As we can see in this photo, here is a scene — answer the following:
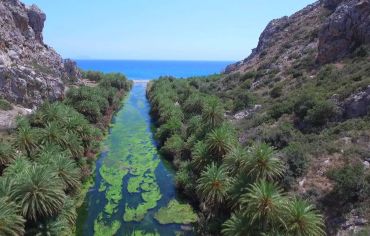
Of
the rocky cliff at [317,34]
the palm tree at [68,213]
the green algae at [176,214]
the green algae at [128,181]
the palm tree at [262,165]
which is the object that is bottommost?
the green algae at [128,181]

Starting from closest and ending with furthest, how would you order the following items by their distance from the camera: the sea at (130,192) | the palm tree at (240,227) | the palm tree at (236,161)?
the palm tree at (240,227) → the palm tree at (236,161) → the sea at (130,192)

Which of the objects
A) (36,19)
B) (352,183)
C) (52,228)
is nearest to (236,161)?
(352,183)

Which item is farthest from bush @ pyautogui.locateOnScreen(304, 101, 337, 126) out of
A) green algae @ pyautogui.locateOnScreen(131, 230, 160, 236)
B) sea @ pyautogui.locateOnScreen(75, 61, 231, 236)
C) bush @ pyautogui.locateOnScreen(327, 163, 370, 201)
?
green algae @ pyautogui.locateOnScreen(131, 230, 160, 236)

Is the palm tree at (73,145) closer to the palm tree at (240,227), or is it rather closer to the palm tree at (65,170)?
the palm tree at (65,170)

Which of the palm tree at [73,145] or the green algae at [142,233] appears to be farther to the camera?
the palm tree at [73,145]

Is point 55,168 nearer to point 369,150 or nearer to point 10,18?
point 369,150

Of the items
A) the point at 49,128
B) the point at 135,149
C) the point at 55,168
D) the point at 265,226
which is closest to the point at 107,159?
the point at 135,149

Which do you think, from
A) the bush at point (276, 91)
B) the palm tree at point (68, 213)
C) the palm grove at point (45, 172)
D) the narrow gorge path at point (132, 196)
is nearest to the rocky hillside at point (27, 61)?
the palm grove at point (45, 172)

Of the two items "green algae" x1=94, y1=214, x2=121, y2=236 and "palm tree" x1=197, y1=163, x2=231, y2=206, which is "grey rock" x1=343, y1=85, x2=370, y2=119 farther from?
"green algae" x1=94, y1=214, x2=121, y2=236
